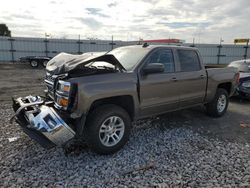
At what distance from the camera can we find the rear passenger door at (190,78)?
513cm

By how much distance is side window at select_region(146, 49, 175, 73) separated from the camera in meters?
4.59

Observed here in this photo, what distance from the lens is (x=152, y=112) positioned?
15.3ft

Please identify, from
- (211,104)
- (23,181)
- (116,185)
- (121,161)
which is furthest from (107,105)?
(211,104)

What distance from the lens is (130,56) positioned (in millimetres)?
4723

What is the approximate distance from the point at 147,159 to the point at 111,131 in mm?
776

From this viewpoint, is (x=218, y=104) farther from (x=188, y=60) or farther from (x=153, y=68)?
(x=153, y=68)

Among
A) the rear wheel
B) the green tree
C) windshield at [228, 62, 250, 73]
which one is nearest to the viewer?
windshield at [228, 62, 250, 73]

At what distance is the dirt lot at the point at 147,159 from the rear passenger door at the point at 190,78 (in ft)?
2.32

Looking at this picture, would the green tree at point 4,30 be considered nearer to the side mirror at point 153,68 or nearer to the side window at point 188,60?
the side window at point 188,60

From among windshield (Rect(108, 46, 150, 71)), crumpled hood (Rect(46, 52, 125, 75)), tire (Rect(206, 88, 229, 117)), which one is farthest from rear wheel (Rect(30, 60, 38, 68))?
tire (Rect(206, 88, 229, 117))

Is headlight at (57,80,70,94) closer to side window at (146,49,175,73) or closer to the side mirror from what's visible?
the side mirror

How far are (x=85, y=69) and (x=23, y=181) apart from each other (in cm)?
188

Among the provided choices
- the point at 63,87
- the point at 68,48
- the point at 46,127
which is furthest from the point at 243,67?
the point at 68,48

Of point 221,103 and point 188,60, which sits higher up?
point 188,60
